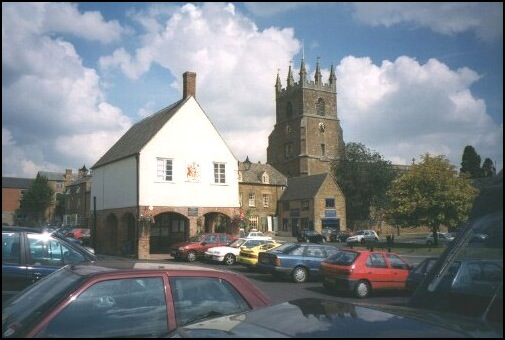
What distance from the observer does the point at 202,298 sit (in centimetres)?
446

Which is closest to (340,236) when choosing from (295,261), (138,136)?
(138,136)

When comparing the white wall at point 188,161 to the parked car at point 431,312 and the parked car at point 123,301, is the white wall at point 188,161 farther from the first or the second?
the parked car at point 431,312

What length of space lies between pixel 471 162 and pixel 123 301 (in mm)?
90424

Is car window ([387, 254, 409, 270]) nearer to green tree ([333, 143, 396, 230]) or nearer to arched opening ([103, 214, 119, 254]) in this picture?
arched opening ([103, 214, 119, 254])

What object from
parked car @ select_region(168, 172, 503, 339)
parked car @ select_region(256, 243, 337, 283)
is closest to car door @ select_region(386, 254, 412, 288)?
parked car @ select_region(256, 243, 337, 283)

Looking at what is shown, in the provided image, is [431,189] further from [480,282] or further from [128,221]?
[480,282]

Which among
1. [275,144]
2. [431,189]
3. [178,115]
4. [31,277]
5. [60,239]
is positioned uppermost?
[275,144]

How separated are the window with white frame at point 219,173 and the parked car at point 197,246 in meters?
6.43

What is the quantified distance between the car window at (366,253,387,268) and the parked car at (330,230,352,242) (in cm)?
3889

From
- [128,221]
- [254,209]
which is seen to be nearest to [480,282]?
[128,221]

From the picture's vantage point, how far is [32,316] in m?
4.00

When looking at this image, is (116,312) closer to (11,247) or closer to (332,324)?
(332,324)

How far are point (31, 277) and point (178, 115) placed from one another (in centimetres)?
2328

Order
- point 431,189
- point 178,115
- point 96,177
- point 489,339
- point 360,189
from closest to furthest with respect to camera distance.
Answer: point 489,339 < point 178,115 < point 96,177 < point 431,189 < point 360,189
